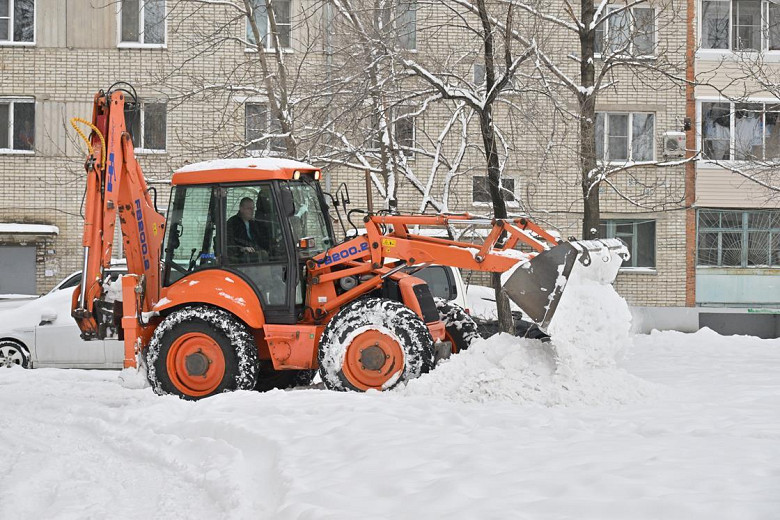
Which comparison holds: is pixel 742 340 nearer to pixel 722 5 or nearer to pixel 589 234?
pixel 589 234

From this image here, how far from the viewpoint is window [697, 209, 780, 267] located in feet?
88.8

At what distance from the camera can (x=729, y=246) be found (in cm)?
2706

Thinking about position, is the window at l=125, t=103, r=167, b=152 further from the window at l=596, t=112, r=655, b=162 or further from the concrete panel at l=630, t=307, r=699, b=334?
the concrete panel at l=630, t=307, r=699, b=334

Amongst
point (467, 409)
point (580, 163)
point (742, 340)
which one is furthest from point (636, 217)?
point (467, 409)

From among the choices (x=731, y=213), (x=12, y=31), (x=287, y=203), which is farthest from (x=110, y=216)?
(x=731, y=213)

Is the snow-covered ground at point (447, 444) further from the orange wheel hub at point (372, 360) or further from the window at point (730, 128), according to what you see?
the window at point (730, 128)

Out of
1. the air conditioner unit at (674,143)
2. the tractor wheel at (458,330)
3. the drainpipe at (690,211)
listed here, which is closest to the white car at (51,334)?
the tractor wheel at (458,330)

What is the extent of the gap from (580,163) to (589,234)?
110cm

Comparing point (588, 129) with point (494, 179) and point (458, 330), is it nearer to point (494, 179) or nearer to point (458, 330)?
point (494, 179)

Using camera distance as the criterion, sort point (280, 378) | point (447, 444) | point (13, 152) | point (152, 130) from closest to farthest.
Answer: point (447, 444) → point (280, 378) → point (152, 130) → point (13, 152)

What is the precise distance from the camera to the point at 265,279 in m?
10.5

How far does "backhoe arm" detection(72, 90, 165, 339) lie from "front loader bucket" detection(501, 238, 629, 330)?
392 cm

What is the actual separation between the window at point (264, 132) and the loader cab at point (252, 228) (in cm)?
539

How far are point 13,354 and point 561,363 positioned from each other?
8.70 metres
